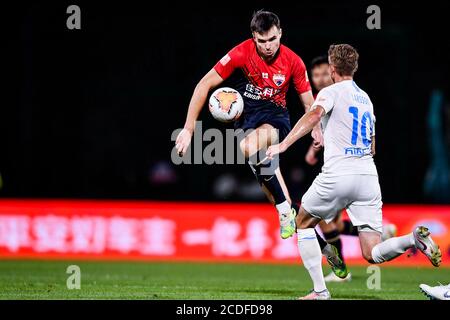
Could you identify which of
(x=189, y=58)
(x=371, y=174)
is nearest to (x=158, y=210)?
(x=189, y=58)

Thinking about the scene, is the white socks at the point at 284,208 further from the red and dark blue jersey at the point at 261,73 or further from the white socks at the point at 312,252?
the red and dark blue jersey at the point at 261,73

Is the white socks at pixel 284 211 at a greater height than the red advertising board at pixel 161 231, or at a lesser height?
greater

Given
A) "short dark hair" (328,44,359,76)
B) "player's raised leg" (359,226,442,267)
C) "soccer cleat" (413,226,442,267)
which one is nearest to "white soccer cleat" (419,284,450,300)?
"player's raised leg" (359,226,442,267)

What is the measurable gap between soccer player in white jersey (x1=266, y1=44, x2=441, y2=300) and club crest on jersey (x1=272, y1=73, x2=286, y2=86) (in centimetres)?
102

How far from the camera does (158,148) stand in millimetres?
17578

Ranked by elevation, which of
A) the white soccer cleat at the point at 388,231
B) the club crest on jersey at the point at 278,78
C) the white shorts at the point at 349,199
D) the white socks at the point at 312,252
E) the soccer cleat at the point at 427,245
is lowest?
the white soccer cleat at the point at 388,231

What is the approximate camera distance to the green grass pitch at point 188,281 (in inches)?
360

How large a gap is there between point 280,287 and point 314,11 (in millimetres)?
6995

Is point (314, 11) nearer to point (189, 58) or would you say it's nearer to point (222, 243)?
point (189, 58)

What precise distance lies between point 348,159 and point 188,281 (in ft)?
10.9

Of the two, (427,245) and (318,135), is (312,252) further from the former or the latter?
(318,135)

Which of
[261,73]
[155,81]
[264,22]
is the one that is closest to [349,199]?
[261,73]

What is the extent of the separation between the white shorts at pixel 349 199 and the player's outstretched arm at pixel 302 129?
508mm

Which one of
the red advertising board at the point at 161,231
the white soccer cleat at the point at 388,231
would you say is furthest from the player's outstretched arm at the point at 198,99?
the red advertising board at the point at 161,231
